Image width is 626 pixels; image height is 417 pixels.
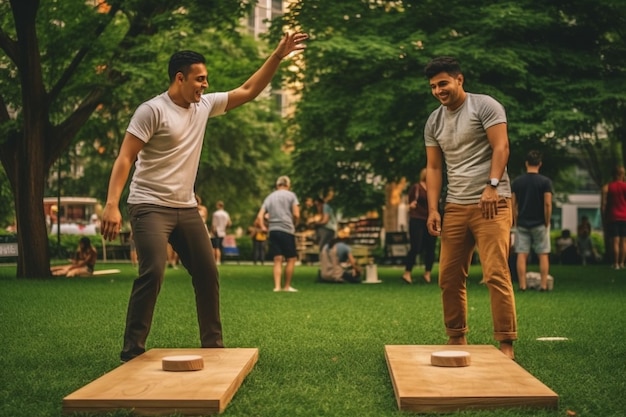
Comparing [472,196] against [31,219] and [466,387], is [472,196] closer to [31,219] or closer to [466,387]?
[466,387]

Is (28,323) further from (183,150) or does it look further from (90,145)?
(90,145)

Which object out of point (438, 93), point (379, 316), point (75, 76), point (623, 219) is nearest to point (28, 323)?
point (379, 316)

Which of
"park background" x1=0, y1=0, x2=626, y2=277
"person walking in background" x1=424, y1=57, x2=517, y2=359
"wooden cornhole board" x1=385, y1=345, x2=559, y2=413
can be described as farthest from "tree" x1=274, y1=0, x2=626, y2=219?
"wooden cornhole board" x1=385, y1=345, x2=559, y2=413

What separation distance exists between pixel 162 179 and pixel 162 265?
626 millimetres

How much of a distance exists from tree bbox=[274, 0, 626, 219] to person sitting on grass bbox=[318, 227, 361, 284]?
87.2 inches

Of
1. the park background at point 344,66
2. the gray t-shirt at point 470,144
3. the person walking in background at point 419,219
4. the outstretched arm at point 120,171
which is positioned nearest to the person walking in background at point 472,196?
the gray t-shirt at point 470,144

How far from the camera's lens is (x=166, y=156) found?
7.16 m

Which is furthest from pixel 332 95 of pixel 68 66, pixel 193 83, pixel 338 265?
pixel 193 83

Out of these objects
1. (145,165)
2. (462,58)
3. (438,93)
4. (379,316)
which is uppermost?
(462,58)

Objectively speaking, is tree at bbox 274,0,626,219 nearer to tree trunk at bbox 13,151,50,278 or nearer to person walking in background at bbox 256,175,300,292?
person walking in background at bbox 256,175,300,292

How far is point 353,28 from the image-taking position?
815 inches

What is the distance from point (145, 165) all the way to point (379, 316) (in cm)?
535

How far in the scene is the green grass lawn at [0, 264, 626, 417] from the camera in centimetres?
586

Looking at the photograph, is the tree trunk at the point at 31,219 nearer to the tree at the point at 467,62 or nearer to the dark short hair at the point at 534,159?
the tree at the point at 467,62
